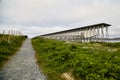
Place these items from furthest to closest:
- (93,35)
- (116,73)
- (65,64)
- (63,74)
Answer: (93,35)
(65,64)
(63,74)
(116,73)

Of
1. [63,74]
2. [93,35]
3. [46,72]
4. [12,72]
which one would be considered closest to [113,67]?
[63,74]

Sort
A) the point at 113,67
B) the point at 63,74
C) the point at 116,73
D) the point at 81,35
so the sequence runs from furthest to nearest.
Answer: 1. the point at 81,35
2. the point at 63,74
3. the point at 113,67
4. the point at 116,73

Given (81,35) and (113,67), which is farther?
(81,35)

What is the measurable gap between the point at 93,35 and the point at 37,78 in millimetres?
25468

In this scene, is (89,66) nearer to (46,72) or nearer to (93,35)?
(46,72)

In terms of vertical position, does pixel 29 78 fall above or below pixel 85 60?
below

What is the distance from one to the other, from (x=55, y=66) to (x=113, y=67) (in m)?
4.67

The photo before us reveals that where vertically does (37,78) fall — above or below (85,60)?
below

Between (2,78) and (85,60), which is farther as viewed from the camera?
(85,60)

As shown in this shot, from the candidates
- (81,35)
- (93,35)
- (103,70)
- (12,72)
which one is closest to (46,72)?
(12,72)

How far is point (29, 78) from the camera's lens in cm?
1089

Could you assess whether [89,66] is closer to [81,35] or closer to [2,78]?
[2,78]

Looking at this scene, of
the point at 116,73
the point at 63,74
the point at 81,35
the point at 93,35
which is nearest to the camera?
the point at 116,73

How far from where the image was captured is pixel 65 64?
13.6 m
